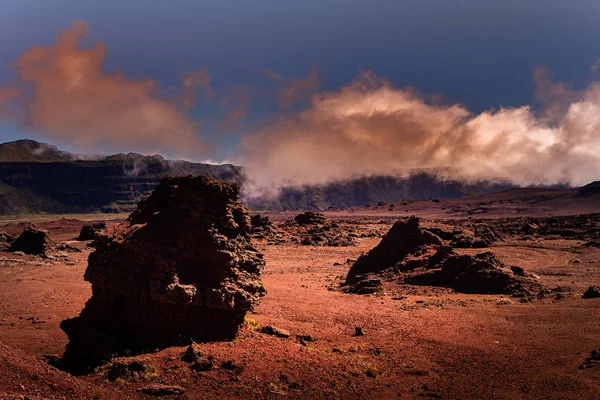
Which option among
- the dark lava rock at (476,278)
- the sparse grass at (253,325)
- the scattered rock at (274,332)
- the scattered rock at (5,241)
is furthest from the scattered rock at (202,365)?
the scattered rock at (5,241)

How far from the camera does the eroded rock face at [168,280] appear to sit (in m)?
13.3

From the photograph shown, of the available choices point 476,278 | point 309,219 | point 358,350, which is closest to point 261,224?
point 309,219

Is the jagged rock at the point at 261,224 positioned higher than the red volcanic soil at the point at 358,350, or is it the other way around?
the jagged rock at the point at 261,224

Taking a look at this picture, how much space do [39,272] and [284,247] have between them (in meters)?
31.4

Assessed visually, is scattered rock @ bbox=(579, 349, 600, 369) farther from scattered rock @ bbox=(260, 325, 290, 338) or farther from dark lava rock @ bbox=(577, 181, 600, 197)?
dark lava rock @ bbox=(577, 181, 600, 197)

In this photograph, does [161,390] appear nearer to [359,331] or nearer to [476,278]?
[359,331]

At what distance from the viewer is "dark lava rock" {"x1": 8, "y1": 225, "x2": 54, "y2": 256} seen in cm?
4369

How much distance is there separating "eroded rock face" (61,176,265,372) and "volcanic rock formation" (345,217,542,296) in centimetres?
1354

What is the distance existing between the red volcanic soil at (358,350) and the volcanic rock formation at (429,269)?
1360mm

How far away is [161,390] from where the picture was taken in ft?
35.2

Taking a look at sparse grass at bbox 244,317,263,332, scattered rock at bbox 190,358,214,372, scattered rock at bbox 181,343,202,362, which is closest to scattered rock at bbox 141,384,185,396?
scattered rock at bbox 190,358,214,372

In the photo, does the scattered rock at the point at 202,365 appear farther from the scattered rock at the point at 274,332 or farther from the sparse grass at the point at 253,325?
the scattered rock at the point at 274,332

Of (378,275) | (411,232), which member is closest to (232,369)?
(378,275)

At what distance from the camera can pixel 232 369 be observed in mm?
12062
